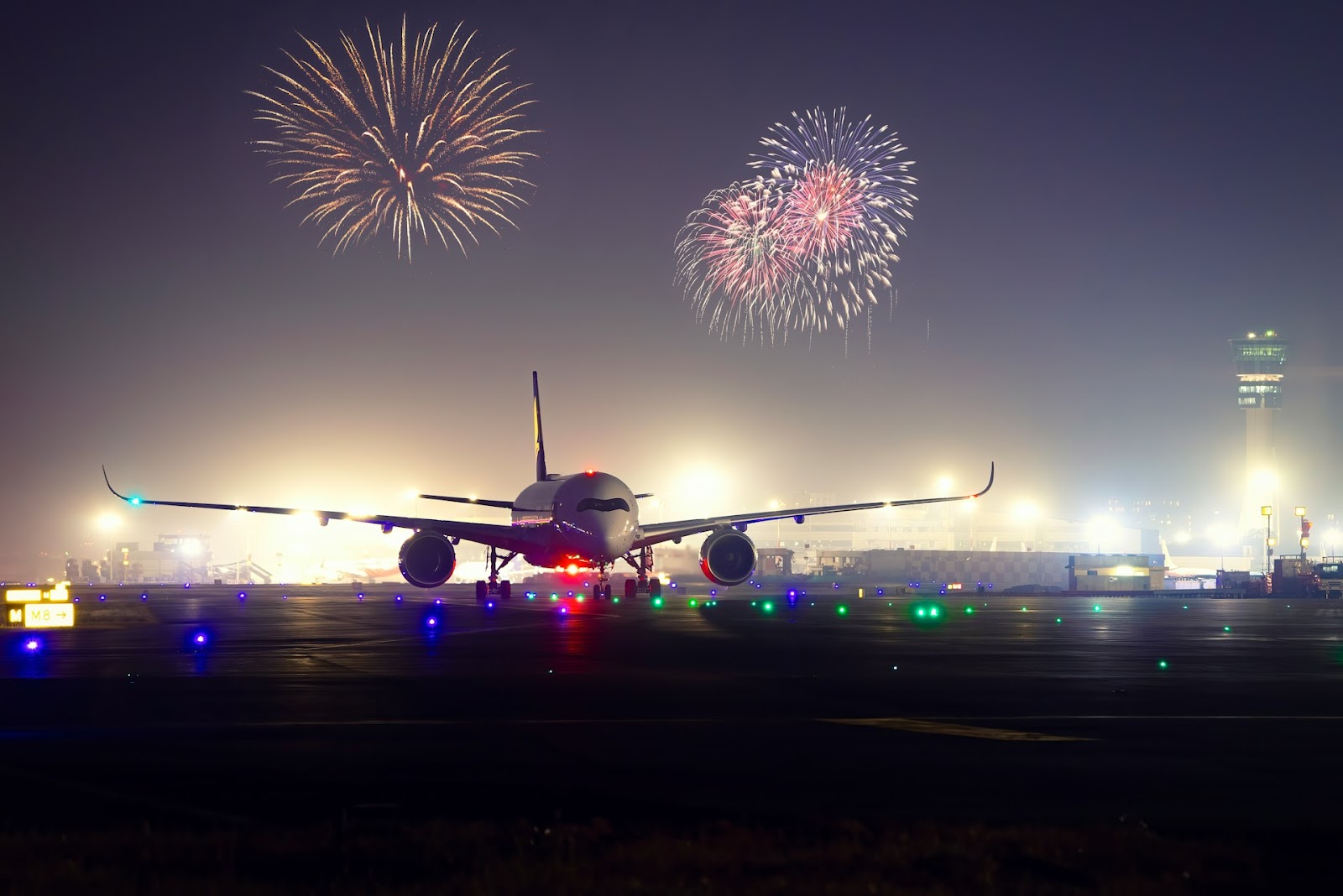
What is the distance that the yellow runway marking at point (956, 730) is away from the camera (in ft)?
52.2

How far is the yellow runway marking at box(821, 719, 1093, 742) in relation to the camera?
15.9 metres

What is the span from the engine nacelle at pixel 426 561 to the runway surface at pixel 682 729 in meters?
23.0

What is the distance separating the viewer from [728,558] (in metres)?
63.9

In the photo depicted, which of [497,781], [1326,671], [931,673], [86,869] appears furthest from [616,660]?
[86,869]

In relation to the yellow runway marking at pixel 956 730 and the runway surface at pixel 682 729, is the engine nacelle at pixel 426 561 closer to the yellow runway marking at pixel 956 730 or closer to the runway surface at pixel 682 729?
the runway surface at pixel 682 729

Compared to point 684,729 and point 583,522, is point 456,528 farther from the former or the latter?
point 684,729

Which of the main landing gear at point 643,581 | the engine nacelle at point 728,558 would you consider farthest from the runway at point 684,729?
the main landing gear at point 643,581

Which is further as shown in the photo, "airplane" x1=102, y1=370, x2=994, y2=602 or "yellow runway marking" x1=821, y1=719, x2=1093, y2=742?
"airplane" x1=102, y1=370, x2=994, y2=602

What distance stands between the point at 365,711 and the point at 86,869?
968 cm

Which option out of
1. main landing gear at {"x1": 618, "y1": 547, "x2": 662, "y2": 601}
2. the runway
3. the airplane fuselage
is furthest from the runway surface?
main landing gear at {"x1": 618, "y1": 547, "x2": 662, "y2": 601}

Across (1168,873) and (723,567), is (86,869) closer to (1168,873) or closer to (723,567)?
(1168,873)

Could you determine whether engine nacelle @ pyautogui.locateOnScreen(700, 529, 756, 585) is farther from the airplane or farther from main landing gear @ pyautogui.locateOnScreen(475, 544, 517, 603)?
main landing gear @ pyautogui.locateOnScreen(475, 544, 517, 603)

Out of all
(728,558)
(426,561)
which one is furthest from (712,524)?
(426,561)

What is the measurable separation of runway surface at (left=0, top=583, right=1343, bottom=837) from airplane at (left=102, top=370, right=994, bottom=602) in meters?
23.7
